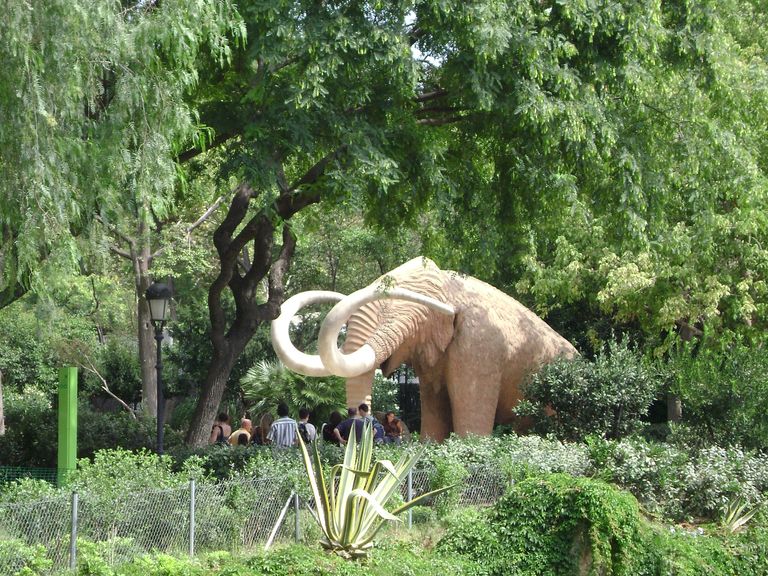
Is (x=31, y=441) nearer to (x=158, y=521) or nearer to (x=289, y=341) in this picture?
(x=289, y=341)

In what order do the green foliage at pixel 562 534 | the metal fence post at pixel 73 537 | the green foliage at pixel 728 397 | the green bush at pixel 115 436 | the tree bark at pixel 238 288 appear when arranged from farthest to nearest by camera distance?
the green bush at pixel 115 436
the green foliage at pixel 728 397
the tree bark at pixel 238 288
the green foliage at pixel 562 534
the metal fence post at pixel 73 537

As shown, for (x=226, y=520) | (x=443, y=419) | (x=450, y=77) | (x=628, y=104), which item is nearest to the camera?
(x=226, y=520)

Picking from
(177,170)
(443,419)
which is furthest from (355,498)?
(443,419)

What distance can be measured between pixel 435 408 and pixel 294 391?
6.50 m

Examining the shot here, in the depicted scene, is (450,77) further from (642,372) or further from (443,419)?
(443,419)

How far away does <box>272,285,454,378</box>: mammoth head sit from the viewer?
48.7 ft

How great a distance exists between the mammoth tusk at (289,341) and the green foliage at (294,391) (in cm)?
849

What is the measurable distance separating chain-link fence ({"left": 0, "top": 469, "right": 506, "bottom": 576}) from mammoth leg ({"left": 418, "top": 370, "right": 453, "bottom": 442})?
572cm

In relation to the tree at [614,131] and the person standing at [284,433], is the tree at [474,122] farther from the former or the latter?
the person standing at [284,433]

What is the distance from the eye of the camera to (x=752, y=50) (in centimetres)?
1972

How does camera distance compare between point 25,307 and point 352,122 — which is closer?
point 352,122

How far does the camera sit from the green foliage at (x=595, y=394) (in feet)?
53.0

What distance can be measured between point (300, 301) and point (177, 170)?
13.6ft

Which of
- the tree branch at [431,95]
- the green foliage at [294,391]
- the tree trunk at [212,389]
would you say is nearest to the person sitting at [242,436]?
the tree trunk at [212,389]
